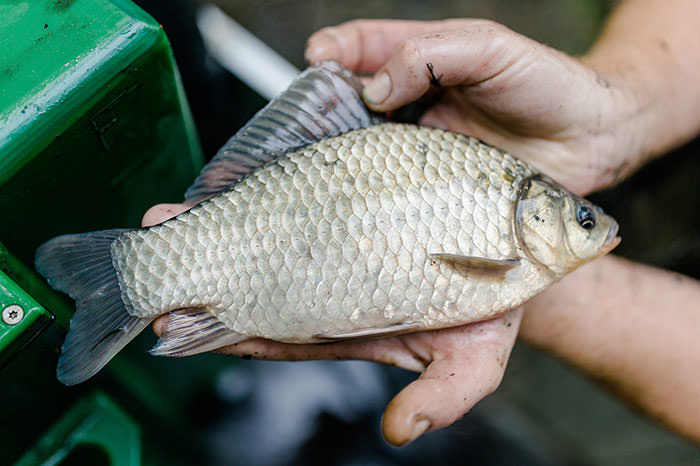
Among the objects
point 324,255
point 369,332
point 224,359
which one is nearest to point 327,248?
point 324,255

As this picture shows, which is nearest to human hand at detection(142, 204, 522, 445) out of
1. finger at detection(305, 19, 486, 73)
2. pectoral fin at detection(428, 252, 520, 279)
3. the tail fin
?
the tail fin

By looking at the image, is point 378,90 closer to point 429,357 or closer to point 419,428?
point 429,357

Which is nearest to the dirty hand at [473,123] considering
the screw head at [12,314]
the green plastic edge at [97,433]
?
the screw head at [12,314]

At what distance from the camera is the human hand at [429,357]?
121 cm

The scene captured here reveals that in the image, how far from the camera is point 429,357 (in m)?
1.50

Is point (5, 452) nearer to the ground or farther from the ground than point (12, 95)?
nearer to the ground

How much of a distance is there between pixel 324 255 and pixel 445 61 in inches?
23.8

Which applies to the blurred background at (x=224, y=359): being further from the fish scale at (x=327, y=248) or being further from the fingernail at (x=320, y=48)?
the fingernail at (x=320, y=48)

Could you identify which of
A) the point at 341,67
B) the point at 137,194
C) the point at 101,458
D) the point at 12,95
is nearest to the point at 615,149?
the point at 341,67

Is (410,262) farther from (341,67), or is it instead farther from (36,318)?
(36,318)

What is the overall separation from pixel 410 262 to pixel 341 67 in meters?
0.58

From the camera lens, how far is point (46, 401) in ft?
4.59

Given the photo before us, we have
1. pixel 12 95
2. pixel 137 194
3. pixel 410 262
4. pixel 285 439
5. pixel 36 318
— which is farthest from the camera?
pixel 285 439

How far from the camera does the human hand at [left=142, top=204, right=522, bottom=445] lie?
1.21 metres
